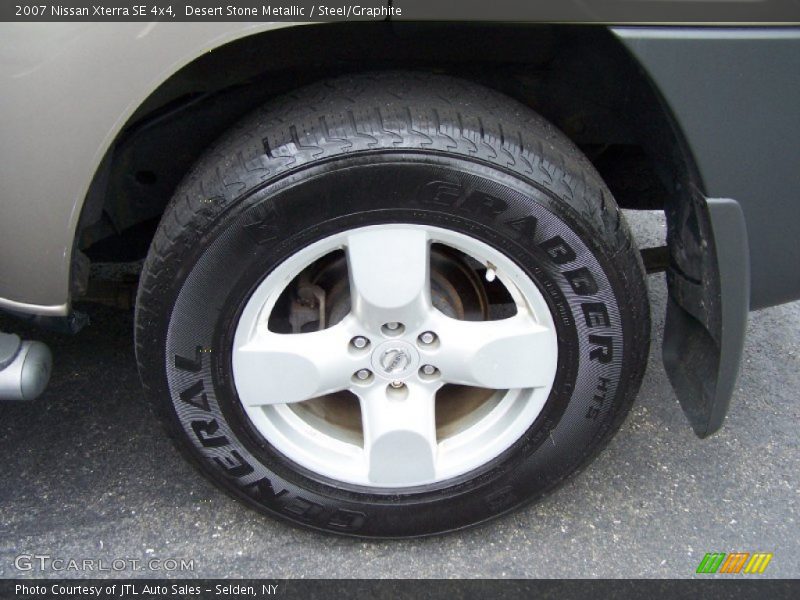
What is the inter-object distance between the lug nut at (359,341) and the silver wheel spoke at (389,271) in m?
0.07

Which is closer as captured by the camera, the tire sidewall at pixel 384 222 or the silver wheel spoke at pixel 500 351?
the tire sidewall at pixel 384 222

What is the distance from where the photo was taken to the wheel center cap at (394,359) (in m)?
1.77

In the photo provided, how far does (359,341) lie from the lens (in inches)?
69.8

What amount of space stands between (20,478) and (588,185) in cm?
165

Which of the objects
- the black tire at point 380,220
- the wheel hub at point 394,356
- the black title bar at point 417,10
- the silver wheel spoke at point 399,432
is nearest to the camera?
the black title bar at point 417,10

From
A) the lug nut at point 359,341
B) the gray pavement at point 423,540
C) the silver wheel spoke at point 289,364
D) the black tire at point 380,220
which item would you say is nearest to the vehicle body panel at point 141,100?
the black tire at point 380,220

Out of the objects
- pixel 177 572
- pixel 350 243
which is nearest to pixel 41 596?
pixel 177 572

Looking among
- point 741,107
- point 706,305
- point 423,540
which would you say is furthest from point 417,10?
point 423,540

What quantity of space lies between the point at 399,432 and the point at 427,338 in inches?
9.4

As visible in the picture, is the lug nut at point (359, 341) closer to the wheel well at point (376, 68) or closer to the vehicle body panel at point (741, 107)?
the wheel well at point (376, 68)

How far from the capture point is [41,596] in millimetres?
1821

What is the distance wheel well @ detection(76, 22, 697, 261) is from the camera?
1.61 metres

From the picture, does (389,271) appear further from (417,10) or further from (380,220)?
(417,10)

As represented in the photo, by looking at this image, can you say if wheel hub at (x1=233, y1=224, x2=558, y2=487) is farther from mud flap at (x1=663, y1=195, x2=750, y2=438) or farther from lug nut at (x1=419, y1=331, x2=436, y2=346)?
mud flap at (x1=663, y1=195, x2=750, y2=438)
